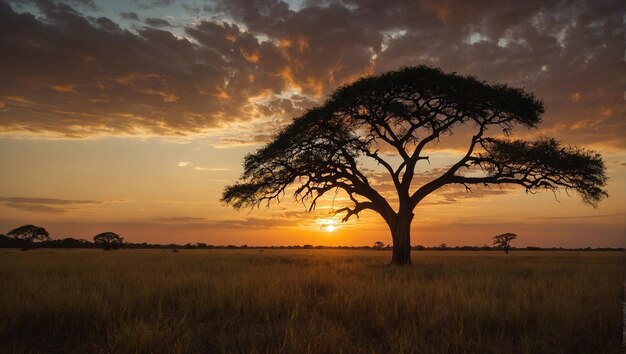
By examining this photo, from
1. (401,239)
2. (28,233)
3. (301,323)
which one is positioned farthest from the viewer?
(28,233)

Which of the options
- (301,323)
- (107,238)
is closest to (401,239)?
(301,323)

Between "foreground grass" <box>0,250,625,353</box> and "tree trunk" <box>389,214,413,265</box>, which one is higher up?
"tree trunk" <box>389,214,413,265</box>

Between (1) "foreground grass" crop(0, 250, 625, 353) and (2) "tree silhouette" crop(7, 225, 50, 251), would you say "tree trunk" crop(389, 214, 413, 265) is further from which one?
(2) "tree silhouette" crop(7, 225, 50, 251)

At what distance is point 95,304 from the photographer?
7027 mm

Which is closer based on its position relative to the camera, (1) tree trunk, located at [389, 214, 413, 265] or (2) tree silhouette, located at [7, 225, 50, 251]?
(1) tree trunk, located at [389, 214, 413, 265]

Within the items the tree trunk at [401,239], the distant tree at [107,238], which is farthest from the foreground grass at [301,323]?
the distant tree at [107,238]

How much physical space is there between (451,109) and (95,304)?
63.6 feet

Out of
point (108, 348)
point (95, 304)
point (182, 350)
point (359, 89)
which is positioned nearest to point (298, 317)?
point (182, 350)

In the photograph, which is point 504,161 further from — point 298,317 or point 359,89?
point 298,317

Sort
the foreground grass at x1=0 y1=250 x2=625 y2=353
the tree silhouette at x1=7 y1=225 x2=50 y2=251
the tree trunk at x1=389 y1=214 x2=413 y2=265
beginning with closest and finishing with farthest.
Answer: the foreground grass at x1=0 y1=250 x2=625 y2=353, the tree trunk at x1=389 y1=214 x2=413 y2=265, the tree silhouette at x1=7 y1=225 x2=50 y2=251

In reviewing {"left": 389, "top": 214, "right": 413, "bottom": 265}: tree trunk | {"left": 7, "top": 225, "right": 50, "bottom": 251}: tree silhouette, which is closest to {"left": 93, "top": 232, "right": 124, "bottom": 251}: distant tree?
{"left": 7, "top": 225, "right": 50, "bottom": 251}: tree silhouette

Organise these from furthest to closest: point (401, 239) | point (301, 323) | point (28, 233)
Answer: point (28, 233) → point (401, 239) → point (301, 323)

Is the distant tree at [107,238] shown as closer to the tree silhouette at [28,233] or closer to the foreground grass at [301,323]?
the tree silhouette at [28,233]

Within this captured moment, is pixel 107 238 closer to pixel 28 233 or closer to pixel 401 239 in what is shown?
pixel 28 233
